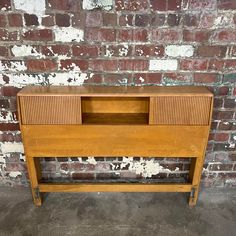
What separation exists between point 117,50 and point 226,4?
Result: 0.74 m

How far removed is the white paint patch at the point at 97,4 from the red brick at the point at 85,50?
0.24 meters

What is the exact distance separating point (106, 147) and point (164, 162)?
1.94ft

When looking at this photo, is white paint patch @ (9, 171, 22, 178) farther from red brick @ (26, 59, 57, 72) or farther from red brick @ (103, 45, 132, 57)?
red brick @ (103, 45, 132, 57)

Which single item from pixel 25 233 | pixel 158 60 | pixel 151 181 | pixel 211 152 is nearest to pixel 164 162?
pixel 151 181

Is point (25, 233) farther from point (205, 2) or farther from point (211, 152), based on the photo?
point (205, 2)

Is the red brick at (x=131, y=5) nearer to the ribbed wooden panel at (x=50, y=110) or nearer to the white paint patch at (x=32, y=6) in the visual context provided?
the white paint patch at (x=32, y=6)

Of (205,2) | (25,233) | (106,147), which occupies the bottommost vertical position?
(25,233)

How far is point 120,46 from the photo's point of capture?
1.78 m

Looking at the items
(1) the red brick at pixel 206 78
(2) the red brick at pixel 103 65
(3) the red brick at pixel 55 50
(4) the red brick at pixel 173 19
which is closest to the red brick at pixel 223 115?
(1) the red brick at pixel 206 78

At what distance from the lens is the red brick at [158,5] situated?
1.65m

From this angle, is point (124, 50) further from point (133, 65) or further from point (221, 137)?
point (221, 137)

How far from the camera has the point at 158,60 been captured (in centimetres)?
182

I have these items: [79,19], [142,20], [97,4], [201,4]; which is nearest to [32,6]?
[79,19]

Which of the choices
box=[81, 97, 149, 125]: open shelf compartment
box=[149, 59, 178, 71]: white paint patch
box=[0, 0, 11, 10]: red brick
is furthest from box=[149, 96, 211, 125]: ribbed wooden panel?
box=[0, 0, 11, 10]: red brick
